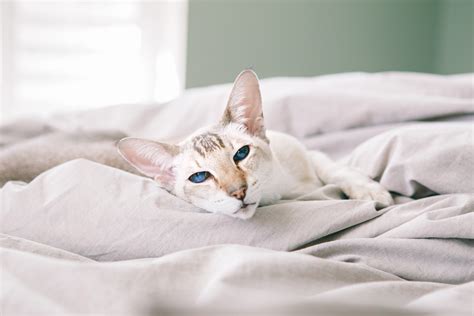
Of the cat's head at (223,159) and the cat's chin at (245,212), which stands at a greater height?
the cat's head at (223,159)

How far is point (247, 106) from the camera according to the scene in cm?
107

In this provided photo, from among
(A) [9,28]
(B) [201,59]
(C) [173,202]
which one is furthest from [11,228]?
(A) [9,28]

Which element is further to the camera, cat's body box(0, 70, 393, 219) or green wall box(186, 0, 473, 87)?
green wall box(186, 0, 473, 87)

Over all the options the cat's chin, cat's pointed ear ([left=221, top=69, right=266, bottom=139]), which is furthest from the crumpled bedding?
cat's pointed ear ([left=221, top=69, right=266, bottom=139])

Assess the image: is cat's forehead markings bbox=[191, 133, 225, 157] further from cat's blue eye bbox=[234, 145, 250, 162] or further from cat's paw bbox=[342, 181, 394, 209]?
cat's paw bbox=[342, 181, 394, 209]

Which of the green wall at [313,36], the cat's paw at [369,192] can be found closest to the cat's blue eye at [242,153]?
the cat's paw at [369,192]

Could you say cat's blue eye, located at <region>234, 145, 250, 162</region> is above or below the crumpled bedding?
→ above

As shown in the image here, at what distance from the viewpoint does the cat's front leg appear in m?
1.06

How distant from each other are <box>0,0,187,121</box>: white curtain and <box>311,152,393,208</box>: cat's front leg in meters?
2.56

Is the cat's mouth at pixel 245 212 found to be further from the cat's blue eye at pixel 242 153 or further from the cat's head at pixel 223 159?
the cat's blue eye at pixel 242 153

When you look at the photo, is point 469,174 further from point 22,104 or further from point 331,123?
point 22,104

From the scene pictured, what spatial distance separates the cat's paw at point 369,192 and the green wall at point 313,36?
2.65m

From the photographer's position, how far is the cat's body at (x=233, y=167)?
954mm

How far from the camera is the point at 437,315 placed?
1.64 feet
